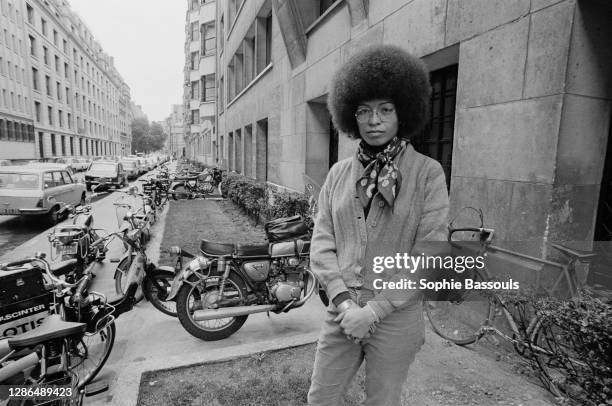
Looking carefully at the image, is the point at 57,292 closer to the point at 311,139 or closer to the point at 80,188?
the point at 311,139

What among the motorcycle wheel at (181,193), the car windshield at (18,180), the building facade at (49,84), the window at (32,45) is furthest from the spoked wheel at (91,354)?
the window at (32,45)

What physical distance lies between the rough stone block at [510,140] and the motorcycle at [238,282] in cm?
209

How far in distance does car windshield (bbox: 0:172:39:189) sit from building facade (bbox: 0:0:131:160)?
29.7 metres

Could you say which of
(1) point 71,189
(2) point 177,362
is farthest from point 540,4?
(1) point 71,189

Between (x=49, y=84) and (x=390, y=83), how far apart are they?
5570 centimetres

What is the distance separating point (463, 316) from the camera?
165 inches

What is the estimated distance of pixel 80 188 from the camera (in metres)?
12.6

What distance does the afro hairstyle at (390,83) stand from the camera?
1.98 meters

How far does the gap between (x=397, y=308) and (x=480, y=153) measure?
9.64 ft

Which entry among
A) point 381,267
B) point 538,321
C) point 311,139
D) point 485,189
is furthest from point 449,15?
point 311,139

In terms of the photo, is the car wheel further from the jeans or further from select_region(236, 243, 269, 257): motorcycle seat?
the jeans

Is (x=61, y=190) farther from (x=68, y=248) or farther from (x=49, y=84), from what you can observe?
(x=49, y=84)

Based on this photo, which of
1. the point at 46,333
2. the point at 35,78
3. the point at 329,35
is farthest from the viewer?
the point at 35,78

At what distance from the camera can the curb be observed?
9.74 ft
